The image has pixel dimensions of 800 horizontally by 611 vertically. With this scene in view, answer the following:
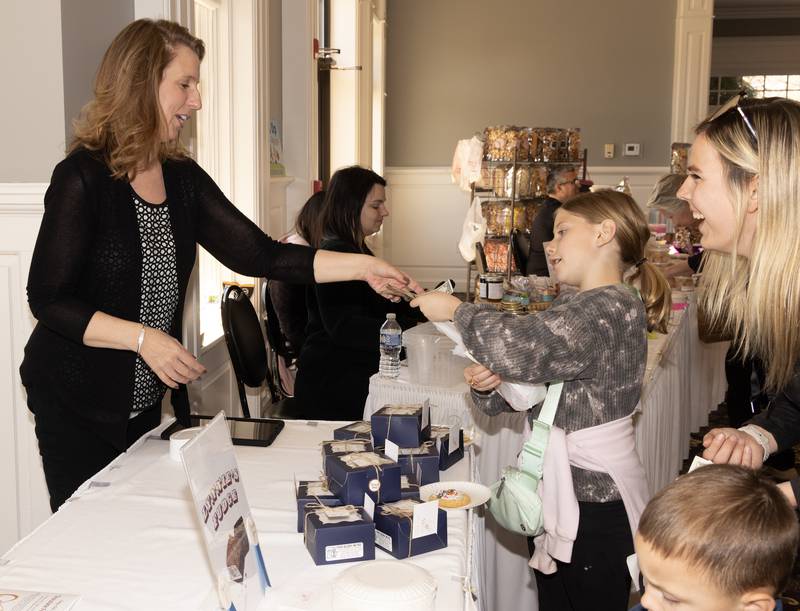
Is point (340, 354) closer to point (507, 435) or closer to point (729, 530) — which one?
point (507, 435)

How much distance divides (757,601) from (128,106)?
1.70 meters

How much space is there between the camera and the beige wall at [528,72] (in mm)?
10000

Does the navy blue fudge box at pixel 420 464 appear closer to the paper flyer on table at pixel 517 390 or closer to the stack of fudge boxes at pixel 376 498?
the stack of fudge boxes at pixel 376 498

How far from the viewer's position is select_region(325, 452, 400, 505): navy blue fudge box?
1591 millimetres

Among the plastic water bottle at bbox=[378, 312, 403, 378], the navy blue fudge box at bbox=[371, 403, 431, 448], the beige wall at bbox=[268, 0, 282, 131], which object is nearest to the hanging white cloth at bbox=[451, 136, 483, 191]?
the beige wall at bbox=[268, 0, 282, 131]

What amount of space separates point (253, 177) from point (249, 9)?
2.82 ft

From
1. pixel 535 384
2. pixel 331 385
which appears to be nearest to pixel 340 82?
pixel 331 385

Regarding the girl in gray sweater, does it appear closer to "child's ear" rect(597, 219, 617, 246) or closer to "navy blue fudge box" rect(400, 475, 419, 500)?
"child's ear" rect(597, 219, 617, 246)

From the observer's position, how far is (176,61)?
215 cm

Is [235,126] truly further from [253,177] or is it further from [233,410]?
[233,410]

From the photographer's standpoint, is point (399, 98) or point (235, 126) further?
point (399, 98)

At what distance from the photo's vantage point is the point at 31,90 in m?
2.53

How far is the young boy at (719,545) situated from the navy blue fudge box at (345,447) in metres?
0.69

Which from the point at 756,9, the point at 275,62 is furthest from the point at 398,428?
the point at 756,9
